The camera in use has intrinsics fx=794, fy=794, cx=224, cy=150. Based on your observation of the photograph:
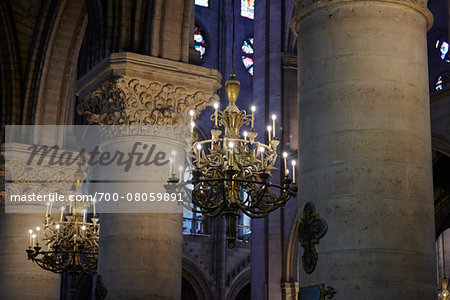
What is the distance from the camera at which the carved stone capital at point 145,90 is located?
939 centimetres

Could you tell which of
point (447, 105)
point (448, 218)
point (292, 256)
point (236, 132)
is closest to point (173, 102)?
point (236, 132)

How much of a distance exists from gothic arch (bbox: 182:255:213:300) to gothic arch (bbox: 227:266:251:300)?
2.23 feet

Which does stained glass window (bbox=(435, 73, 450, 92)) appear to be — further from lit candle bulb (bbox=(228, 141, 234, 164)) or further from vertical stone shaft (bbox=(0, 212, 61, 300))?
lit candle bulb (bbox=(228, 141, 234, 164))

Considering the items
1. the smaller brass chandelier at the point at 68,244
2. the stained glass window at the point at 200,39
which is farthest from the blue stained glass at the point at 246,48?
the smaller brass chandelier at the point at 68,244

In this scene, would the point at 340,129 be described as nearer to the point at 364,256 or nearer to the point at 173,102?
the point at 364,256

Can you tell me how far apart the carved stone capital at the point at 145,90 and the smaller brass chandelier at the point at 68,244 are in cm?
342

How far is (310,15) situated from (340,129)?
966mm

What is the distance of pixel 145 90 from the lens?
947 centimetres

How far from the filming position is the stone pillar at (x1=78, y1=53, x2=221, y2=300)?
29.6ft

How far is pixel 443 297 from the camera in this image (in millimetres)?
17328

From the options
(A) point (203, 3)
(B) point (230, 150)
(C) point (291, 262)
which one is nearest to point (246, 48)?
(A) point (203, 3)

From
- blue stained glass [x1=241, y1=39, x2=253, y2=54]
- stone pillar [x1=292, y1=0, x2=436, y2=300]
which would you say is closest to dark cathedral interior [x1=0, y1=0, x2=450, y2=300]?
stone pillar [x1=292, y1=0, x2=436, y2=300]

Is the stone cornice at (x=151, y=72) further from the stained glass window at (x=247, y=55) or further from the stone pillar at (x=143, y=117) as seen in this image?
the stained glass window at (x=247, y=55)

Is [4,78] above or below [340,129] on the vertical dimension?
above
